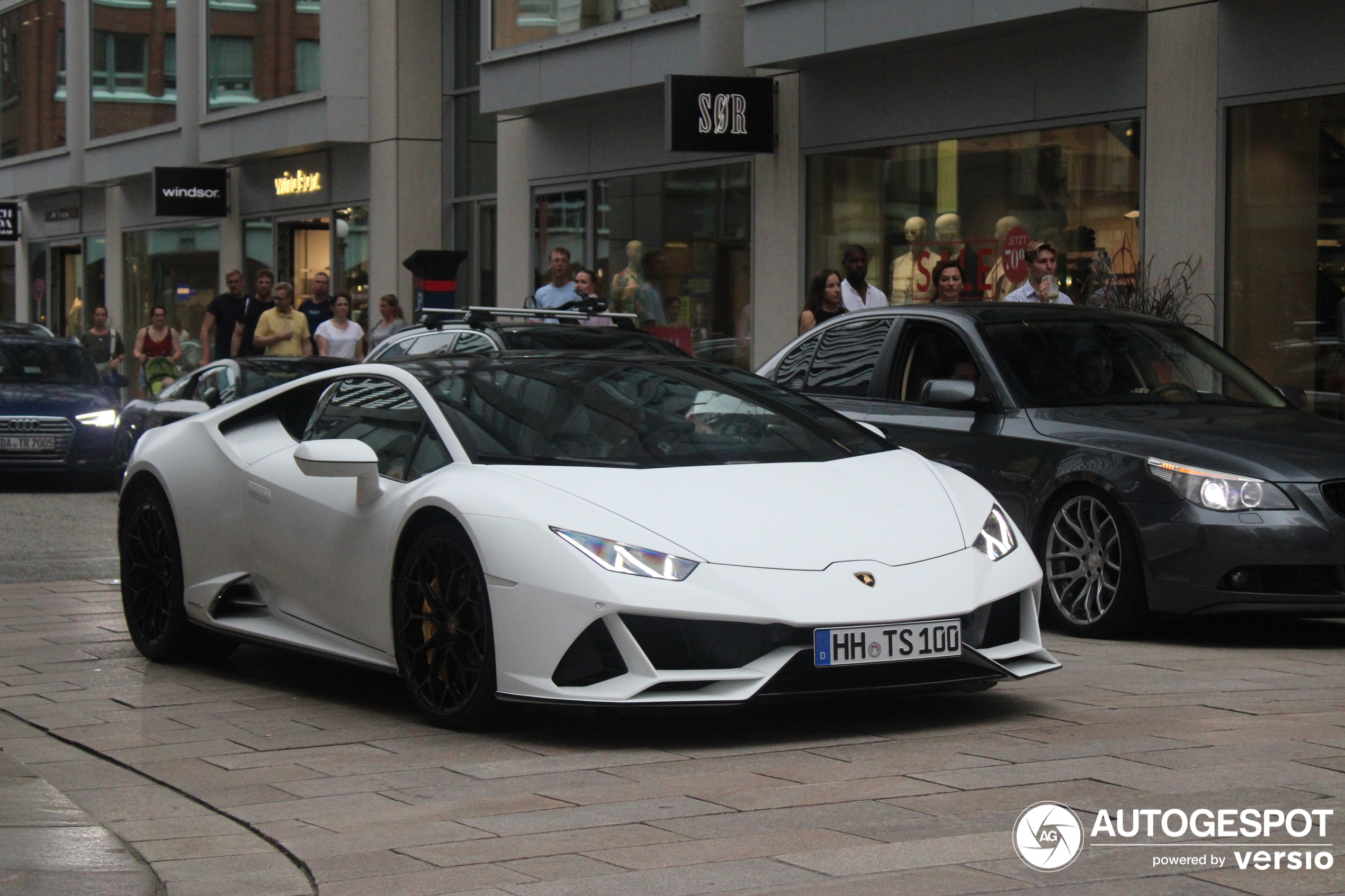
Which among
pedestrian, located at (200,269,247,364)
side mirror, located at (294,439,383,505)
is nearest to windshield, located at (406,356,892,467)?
side mirror, located at (294,439,383,505)

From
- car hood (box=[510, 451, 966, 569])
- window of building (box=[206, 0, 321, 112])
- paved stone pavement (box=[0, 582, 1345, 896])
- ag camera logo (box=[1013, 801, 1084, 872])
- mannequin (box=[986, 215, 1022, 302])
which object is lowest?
paved stone pavement (box=[0, 582, 1345, 896])

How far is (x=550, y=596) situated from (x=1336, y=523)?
371 centimetres

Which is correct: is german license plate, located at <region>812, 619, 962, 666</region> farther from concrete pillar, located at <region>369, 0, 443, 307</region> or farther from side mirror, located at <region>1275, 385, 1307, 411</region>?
concrete pillar, located at <region>369, 0, 443, 307</region>

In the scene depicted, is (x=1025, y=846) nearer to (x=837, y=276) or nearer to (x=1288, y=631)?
(x=1288, y=631)

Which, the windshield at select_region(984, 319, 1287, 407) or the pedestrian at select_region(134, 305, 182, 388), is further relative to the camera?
the pedestrian at select_region(134, 305, 182, 388)

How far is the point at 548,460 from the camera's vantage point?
21.5 feet

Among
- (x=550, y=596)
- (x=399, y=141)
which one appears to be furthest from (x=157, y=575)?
(x=399, y=141)

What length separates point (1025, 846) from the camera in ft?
15.3

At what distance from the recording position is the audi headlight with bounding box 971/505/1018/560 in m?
6.47

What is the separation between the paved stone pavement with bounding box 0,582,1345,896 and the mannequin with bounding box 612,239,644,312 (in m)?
13.8


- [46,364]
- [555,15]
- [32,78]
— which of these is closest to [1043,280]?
[555,15]

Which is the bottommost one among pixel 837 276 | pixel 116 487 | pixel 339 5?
pixel 116 487

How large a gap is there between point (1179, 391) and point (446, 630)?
444 cm

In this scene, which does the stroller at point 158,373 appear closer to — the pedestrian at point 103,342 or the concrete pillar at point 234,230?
the pedestrian at point 103,342
